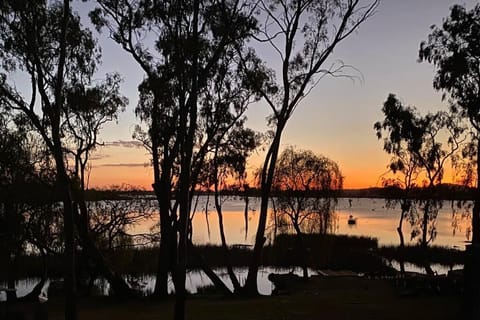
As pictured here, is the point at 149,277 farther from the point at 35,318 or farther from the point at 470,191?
the point at 35,318

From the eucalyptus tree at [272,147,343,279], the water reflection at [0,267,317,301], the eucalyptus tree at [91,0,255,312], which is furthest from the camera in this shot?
the eucalyptus tree at [272,147,343,279]

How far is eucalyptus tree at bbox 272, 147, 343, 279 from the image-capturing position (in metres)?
26.9

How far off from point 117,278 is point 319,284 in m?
10.3

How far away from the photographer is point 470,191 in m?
23.0

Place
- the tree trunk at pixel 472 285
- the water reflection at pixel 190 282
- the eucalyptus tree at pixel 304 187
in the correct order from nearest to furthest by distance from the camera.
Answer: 1. the tree trunk at pixel 472 285
2. the water reflection at pixel 190 282
3. the eucalyptus tree at pixel 304 187

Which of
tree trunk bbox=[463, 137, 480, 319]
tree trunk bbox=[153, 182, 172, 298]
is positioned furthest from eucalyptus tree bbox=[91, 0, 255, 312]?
tree trunk bbox=[463, 137, 480, 319]

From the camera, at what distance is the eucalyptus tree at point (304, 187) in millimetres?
26875

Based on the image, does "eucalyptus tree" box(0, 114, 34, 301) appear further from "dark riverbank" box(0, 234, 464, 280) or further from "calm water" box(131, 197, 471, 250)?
"dark riverbank" box(0, 234, 464, 280)

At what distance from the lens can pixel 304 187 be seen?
2692 cm

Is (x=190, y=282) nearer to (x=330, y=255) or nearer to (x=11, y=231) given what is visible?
(x=330, y=255)

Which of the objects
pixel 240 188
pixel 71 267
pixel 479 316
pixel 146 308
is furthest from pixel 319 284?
pixel 479 316

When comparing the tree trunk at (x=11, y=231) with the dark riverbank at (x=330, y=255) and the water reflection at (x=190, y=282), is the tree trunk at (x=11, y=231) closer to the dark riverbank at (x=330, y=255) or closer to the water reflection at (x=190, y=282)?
the water reflection at (x=190, y=282)

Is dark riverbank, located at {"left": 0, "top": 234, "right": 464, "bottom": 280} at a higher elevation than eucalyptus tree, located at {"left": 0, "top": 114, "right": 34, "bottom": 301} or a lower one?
lower

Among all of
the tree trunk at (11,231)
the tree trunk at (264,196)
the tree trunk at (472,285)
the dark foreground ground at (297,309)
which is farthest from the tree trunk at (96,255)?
the tree trunk at (472,285)
